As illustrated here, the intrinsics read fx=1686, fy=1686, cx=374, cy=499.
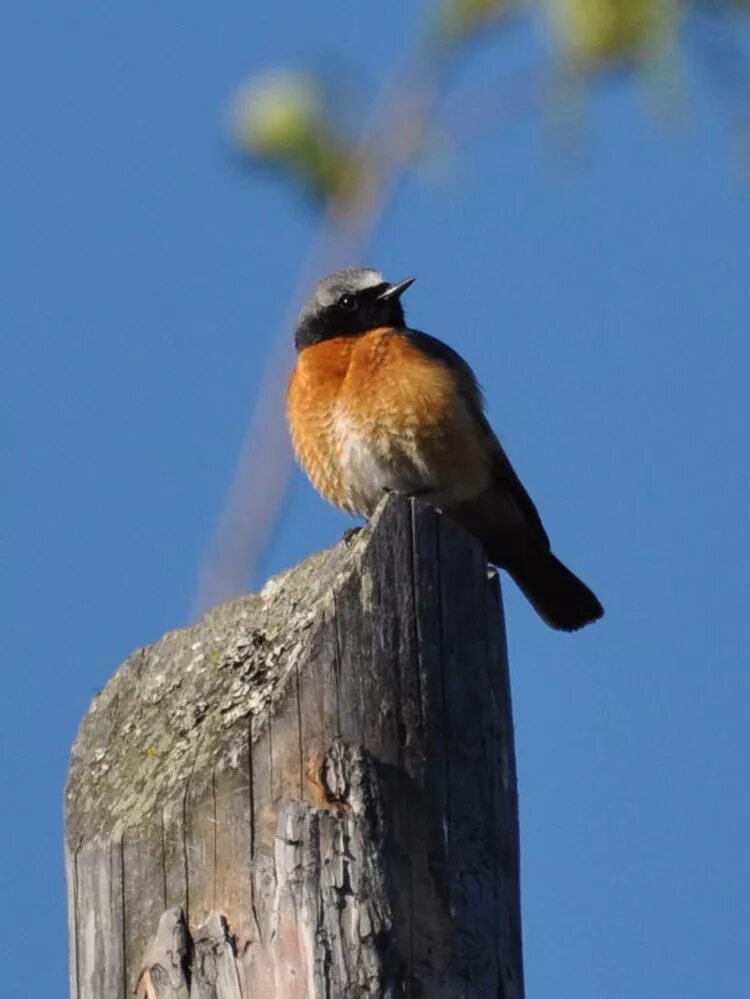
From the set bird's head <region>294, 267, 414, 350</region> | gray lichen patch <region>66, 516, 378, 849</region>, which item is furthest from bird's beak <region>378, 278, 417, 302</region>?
gray lichen patch <region>66, 516, 378, 849</region>

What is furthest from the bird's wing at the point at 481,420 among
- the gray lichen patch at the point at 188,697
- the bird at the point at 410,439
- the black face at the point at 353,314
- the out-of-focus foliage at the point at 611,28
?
the gray lichen patch at the point at 188,697

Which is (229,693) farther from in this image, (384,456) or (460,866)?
(384,456)

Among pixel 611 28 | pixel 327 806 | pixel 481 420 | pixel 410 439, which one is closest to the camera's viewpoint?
pixel 327 806

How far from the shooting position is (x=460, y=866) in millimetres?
3594

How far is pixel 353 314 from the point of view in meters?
8.01

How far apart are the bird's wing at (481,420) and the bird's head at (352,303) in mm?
559

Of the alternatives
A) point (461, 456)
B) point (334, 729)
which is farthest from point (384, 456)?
point (334, 729)

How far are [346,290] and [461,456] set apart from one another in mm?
1464

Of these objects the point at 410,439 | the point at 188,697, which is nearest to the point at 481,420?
the point at 410,439

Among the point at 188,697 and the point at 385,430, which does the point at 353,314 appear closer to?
the point at 385,430

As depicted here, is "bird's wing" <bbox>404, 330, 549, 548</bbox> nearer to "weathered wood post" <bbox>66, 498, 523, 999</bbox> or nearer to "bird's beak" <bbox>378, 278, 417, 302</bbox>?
"bird's beak" <bbox>378, 278, 417, 302</bbox>

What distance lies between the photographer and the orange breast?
22.5ft

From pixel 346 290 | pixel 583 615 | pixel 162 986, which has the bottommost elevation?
pixel 162 986

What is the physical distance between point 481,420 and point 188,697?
350 centimetres
